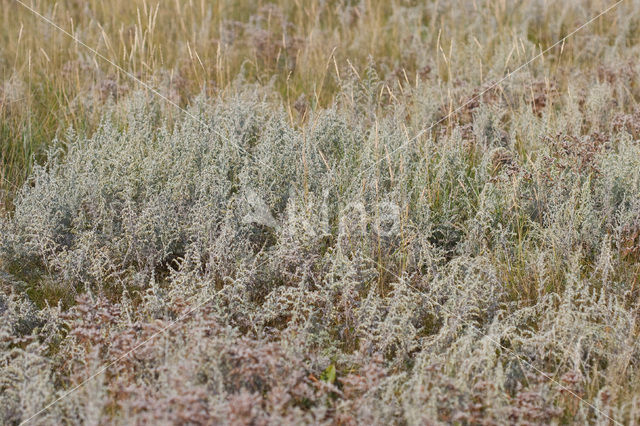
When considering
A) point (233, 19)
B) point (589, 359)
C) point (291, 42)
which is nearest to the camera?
point (589, 359)

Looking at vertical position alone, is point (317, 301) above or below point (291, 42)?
below

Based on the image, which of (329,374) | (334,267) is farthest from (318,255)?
(329,374)

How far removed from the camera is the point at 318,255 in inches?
122

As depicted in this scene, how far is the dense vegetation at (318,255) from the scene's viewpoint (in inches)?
92.1

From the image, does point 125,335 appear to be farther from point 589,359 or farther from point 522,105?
point 522,105

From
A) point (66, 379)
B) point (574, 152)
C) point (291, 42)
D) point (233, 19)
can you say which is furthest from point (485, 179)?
point (233, 19)

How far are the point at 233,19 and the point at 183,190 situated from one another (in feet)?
10.6

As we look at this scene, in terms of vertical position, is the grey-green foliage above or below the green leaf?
above

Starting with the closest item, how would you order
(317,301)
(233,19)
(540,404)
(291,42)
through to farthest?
(540,404) < (317,301) < (291,42) < (233,19)

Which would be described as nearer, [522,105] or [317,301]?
[317,301]

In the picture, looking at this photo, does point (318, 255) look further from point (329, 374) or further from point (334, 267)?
point (329, 374)

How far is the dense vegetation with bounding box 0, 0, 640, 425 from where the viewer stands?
7.68 feet

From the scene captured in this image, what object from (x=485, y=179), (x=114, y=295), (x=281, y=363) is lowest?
(x=114, y=295)

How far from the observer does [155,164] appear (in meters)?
3.54
